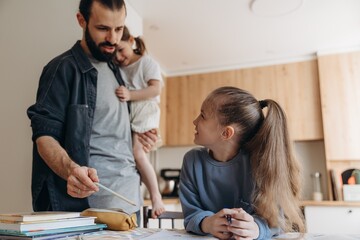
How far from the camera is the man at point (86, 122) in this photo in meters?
1.05

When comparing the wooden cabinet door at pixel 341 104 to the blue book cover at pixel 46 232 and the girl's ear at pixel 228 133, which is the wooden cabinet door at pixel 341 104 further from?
the blue book cover at pixel 46 232

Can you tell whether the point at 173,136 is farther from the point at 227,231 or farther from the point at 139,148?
the point at 227,231

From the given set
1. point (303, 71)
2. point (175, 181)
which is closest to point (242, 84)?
point (303, 71)

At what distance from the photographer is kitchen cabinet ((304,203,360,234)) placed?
9.64 ft

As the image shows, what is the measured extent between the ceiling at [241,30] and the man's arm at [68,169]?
176cm

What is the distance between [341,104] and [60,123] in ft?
10.2

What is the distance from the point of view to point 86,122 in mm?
1123

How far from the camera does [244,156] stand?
93 centimetres

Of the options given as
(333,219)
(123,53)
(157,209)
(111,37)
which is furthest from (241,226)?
(333,219)

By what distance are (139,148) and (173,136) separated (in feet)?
8.00

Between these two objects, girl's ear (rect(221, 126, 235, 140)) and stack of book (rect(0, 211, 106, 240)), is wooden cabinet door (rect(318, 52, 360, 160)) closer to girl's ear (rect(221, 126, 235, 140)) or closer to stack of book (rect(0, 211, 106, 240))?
girl's ear (rect(221, 126, 235, 140))

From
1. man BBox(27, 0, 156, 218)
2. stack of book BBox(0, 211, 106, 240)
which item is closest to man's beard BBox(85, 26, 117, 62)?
man BBox(27, 0, 156, 218)

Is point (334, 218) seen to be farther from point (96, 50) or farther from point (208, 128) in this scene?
point (96, 50)

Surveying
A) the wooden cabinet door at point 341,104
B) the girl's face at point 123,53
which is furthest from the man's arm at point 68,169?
the wooden cabinet door at point 341,104
